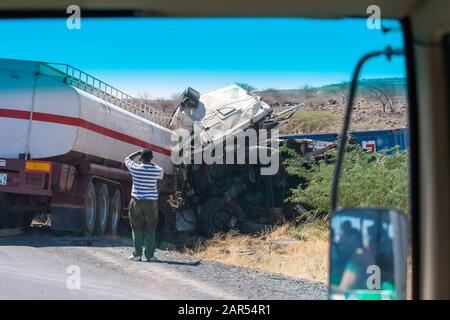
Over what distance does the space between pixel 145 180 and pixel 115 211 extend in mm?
2239

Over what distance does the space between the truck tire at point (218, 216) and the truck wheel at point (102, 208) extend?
1.55m

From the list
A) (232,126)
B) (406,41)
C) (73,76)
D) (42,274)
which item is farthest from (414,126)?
(232,126)

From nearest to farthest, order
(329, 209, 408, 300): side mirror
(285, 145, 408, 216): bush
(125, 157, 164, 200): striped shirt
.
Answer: (329, 209, 408, 300): side mirror, (285, 145, 408, 216): bush, (125, 157, 164, 200): striped shirt

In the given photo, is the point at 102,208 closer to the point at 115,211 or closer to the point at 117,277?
the point at 115,211

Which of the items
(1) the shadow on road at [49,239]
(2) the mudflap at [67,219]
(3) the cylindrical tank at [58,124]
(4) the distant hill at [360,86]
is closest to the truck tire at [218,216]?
(3) the cylindrical tank at [58,124]

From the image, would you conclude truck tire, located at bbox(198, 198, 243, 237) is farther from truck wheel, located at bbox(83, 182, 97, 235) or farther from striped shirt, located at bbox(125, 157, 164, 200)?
striped shirt, located at bbox(125, 157, 164, 200)

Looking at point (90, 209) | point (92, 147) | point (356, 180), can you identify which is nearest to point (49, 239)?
point (90, 209)

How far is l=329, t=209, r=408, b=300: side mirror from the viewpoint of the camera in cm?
359

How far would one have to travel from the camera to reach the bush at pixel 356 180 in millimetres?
8836

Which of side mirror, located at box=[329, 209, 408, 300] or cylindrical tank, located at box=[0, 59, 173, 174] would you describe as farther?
cylindrical tank, located at box=[0, 59, 173, 174]

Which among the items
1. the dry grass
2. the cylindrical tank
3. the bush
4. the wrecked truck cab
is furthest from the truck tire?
the cylindrical tank

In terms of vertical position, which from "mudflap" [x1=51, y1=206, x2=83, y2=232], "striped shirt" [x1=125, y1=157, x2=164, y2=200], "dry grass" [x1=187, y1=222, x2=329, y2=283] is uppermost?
"striped shirt" [x1=125, y1=157, x2=164, y2=200]

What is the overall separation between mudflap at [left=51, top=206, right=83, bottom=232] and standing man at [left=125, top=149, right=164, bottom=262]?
1562 millimetres
